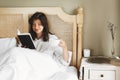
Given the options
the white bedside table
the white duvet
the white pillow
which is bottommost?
the white bedside table

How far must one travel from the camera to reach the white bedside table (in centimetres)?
248

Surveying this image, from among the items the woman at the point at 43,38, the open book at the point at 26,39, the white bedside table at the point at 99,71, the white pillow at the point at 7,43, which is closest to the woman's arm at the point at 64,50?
the woman at the point at 43,38

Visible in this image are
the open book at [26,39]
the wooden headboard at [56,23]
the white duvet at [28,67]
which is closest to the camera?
the white duvet at [28,67]

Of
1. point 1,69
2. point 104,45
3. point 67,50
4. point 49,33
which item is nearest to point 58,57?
point 67,50

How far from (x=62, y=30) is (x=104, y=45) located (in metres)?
0.53

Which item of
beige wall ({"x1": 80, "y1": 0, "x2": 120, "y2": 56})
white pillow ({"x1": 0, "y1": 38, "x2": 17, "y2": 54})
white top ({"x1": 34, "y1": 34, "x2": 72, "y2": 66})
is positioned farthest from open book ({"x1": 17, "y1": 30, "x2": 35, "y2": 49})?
beige wall ({"x1": 80, "y1": 0, "x2": 120, "y2": 56})

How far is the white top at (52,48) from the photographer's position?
261 cm

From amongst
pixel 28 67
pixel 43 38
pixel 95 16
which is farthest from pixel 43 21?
pixel 28 67

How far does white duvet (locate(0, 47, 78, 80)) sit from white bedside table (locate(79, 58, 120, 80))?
0.30 metres

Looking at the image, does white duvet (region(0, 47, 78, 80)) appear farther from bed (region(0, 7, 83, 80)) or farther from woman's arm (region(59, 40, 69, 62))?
bed (region(0, 7, 83, 80))

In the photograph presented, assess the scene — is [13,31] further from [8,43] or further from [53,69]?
[53,69]

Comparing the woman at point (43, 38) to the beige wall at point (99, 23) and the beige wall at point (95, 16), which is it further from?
the beige wall at point (99, 23)

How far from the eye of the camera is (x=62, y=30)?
9.04 feet

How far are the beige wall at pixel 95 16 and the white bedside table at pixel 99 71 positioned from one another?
36cm
